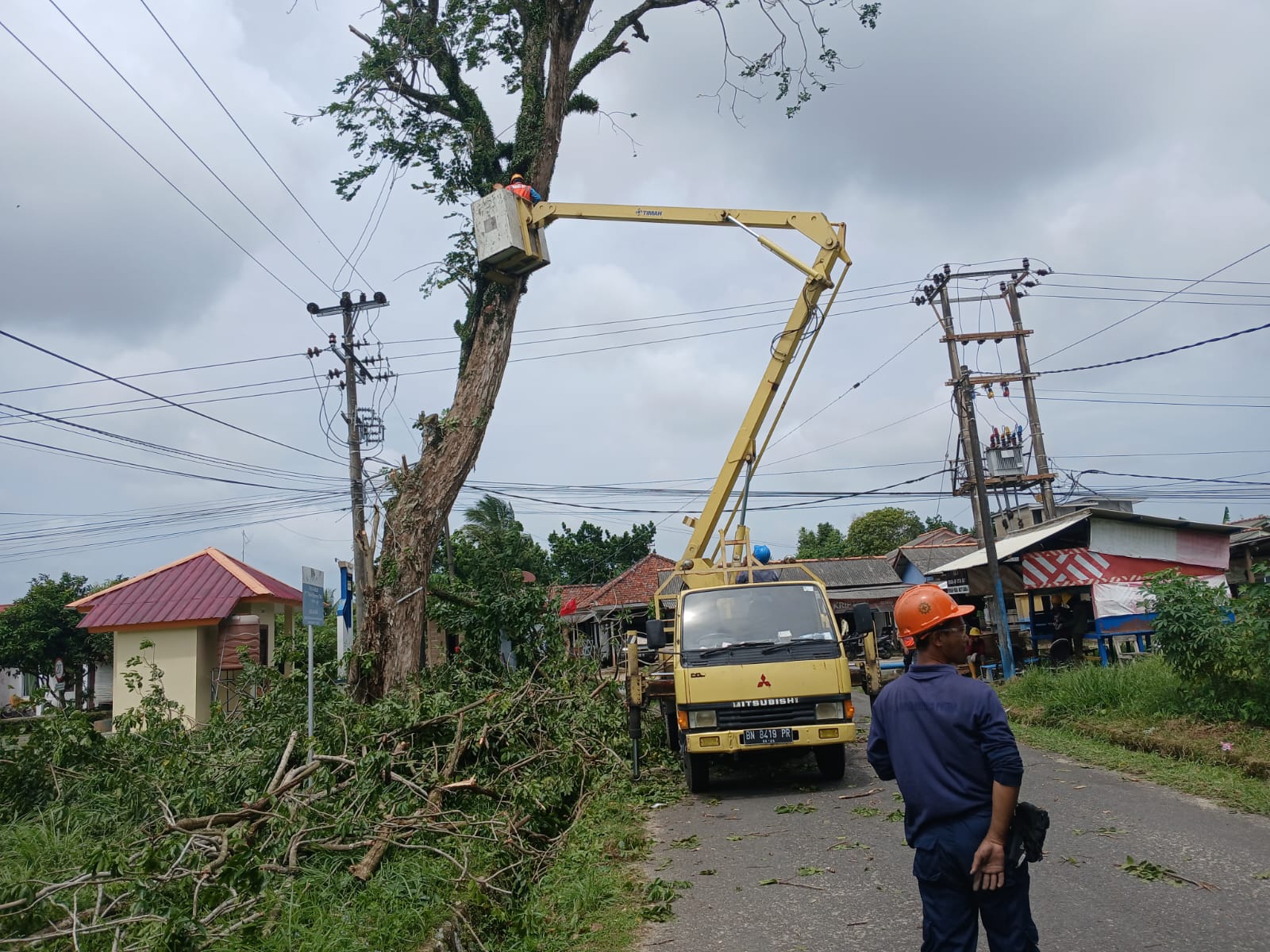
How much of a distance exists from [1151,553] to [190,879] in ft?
54.0

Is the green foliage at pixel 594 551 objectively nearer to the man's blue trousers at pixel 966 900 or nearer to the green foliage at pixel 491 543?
the green foliage at pixel 491 543

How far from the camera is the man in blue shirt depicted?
3.08 m

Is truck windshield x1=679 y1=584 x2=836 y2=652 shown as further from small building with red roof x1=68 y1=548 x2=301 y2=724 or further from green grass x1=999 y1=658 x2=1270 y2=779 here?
small building with red roof x1=68 y1=548 x2=301 y2=724

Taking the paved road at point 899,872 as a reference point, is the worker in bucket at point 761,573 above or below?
above

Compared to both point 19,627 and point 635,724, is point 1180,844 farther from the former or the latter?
point 19,627

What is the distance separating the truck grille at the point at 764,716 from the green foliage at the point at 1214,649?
415 cm

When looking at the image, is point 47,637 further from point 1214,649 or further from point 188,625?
point 1214,649

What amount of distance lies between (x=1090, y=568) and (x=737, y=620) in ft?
31.9

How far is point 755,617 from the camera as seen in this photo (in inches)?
385

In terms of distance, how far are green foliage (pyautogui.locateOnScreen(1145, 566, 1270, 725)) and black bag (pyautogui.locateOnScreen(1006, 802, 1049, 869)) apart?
7.26 m

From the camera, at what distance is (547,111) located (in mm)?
13375

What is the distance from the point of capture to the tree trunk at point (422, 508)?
11.1 meters

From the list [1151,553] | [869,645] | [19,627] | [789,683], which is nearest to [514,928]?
[789,683]

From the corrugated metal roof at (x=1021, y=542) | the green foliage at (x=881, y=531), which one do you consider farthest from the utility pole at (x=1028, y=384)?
the green foliage at (x=881, y=531)
